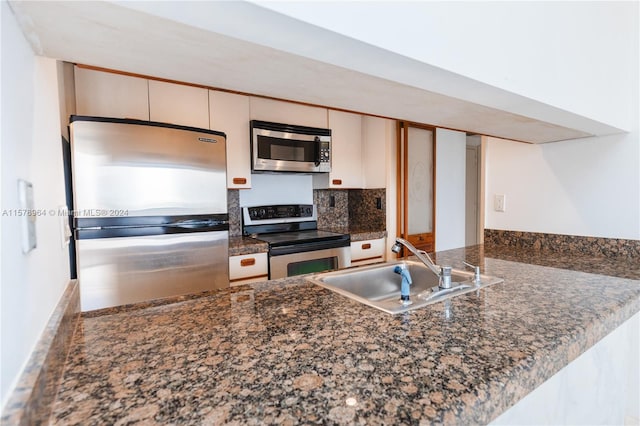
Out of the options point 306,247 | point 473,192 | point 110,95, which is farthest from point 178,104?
point 473,192

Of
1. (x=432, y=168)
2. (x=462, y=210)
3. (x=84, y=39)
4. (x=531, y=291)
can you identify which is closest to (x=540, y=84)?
(x=531, y=291)

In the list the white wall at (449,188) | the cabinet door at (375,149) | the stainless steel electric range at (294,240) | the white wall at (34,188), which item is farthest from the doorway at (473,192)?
the white wall at (34,188)

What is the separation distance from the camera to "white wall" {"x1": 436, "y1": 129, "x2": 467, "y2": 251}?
336 cm

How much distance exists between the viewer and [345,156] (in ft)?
10.4

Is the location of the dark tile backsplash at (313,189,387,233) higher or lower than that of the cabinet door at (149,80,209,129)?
lower

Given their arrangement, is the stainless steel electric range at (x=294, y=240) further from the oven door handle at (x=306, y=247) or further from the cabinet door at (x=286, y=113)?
the cabinet door at (x=286, y=113)

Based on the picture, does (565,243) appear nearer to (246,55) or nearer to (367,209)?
(367,209)

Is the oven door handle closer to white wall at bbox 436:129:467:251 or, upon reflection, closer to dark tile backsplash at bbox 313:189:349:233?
dark tile backsplash at bbox 313:189:349:233

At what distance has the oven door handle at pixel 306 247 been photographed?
8.05ft

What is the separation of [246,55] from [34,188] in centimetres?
52

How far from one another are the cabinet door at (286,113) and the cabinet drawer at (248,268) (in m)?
1.14

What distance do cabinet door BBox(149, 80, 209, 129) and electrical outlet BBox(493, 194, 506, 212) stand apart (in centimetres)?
214

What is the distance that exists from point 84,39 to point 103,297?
1518mm

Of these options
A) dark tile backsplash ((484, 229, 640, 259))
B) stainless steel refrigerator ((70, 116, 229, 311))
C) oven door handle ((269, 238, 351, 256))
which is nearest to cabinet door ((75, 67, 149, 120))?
stainless steel refrigerator ((70, 116, 229, 311))
